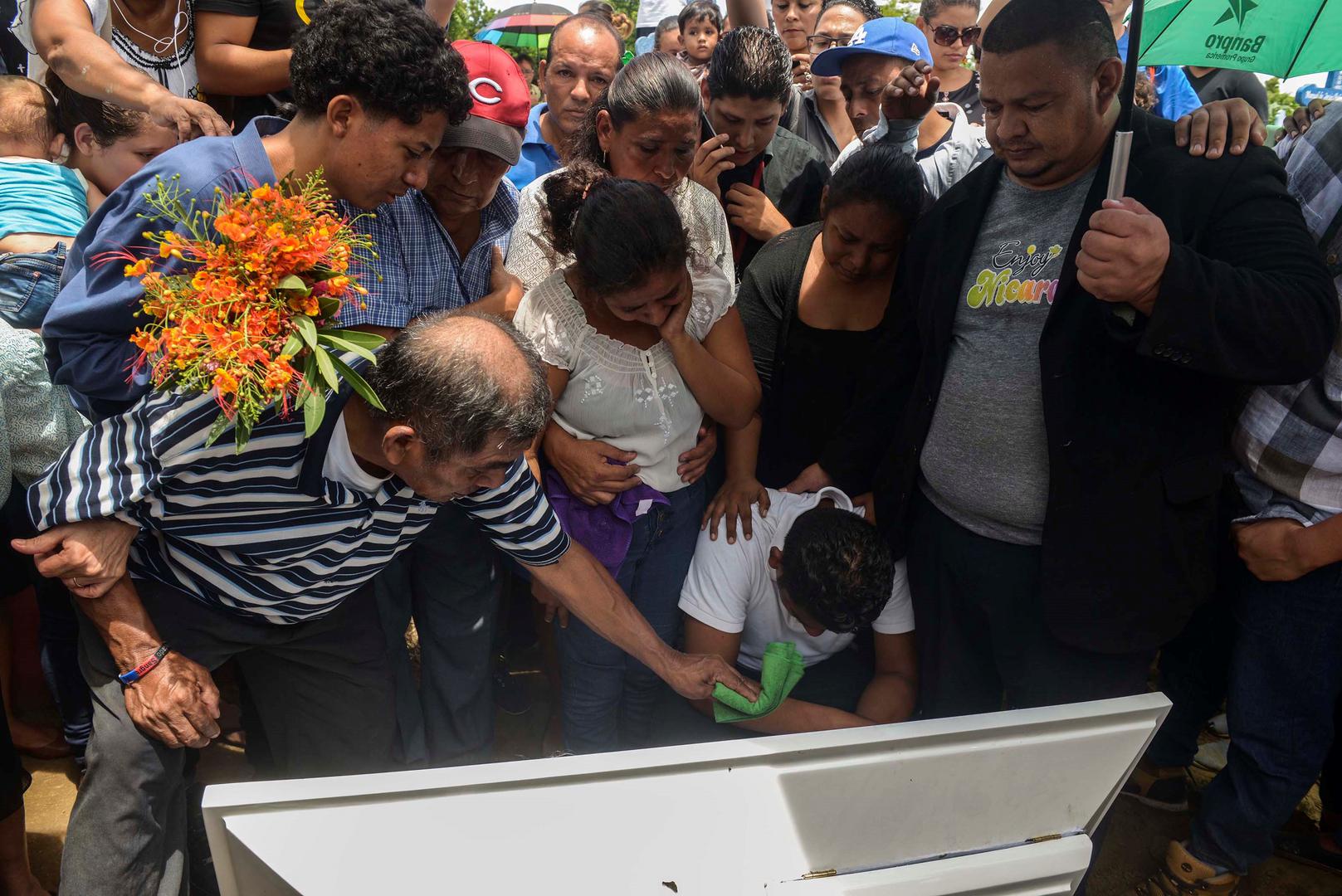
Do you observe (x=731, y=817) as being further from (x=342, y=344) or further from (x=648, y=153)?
(x=648, y=153)

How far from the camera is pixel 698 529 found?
263 cm

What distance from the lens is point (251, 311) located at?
1.55 meters

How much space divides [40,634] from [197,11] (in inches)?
76.6

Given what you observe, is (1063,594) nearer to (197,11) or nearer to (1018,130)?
(1018,130)

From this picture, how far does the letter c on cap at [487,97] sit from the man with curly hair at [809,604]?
1288 millimetres

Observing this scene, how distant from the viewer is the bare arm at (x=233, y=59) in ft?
8.39

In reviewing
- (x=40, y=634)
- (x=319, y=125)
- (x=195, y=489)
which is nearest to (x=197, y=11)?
(x=319, y=125)

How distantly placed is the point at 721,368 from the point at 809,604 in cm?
66

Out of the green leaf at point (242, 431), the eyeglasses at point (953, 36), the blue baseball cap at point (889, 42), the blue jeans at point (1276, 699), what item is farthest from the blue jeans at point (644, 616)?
the eyeglasses at point (953, 36)

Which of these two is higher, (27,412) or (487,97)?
(487,97)

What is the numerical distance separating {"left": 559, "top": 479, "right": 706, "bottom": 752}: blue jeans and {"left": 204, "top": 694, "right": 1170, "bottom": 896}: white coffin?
1.15 meters

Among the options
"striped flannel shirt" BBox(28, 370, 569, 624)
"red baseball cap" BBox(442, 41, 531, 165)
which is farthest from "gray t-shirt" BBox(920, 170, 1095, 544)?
"red baseball cap" BBox(442, 41, 531, 165)

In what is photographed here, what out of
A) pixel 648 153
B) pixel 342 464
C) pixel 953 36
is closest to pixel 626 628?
pixel 342 464

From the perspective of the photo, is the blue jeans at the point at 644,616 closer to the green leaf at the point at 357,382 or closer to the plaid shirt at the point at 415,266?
the plaid shirt at the point at 415,266
